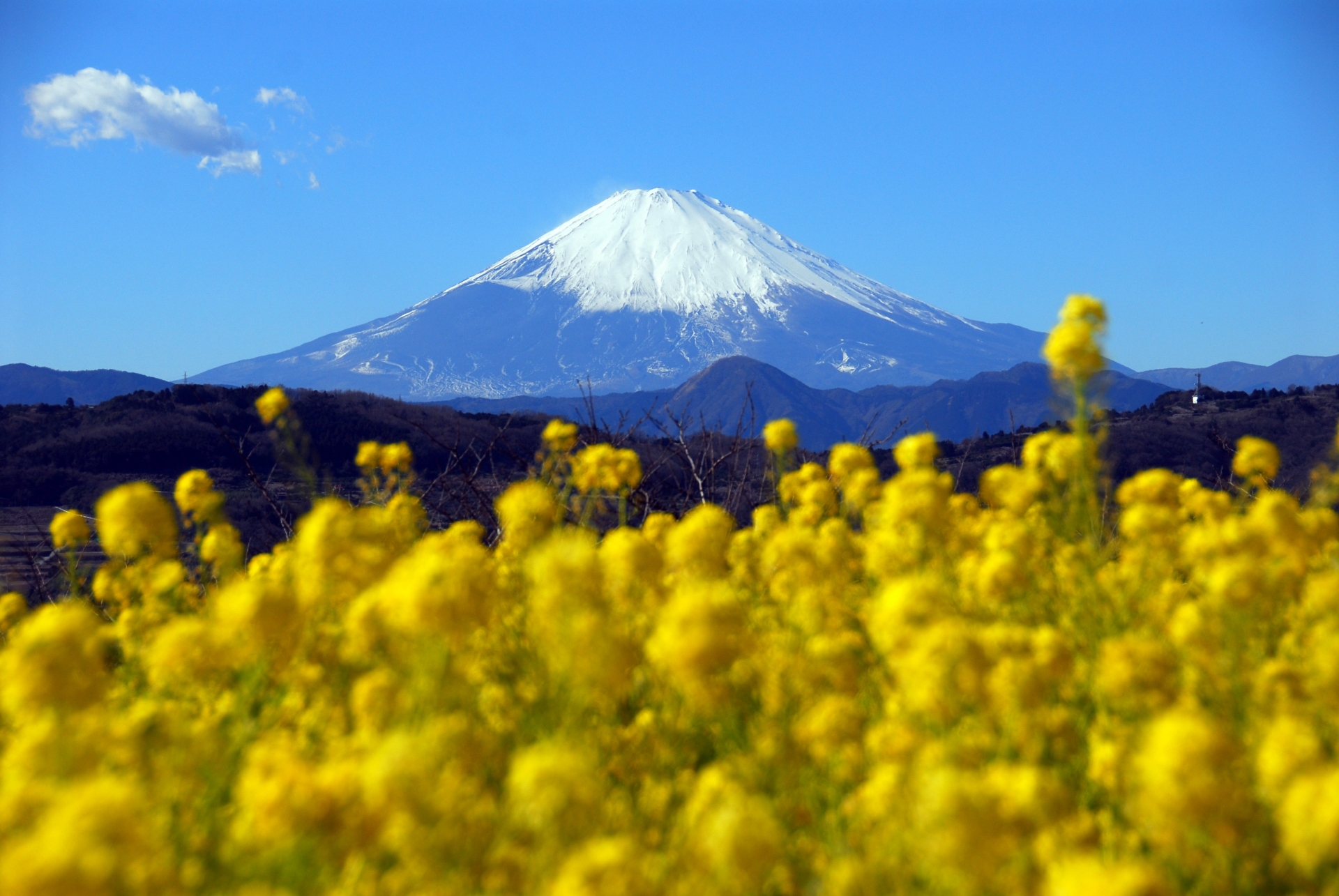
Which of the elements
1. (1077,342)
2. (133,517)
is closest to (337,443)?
(133,517)

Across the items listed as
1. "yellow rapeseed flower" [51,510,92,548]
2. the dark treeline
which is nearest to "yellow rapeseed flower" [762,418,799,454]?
"yellow rapeseed flower" [51,510,92,548]

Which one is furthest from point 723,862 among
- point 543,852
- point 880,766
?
point 880,766

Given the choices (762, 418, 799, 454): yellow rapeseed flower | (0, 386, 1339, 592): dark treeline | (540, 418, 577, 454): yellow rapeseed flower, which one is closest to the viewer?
(762, 418, 799, 454): yellow rapeseed flower

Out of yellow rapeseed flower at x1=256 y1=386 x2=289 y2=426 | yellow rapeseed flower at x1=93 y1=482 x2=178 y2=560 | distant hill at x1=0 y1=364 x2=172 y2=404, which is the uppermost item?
distant hill at x1=0 y1=364 x2=172 y2=404

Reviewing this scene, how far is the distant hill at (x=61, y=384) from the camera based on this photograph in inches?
5438

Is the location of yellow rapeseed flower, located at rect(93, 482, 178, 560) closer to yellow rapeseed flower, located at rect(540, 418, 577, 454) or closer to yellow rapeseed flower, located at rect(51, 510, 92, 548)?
yellow rapeseed flower, located at rect(51, 510, 92, 548)

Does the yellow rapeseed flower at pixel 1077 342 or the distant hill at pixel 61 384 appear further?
the distant hill at pixel 61 384

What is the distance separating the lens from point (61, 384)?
154125 millimetres

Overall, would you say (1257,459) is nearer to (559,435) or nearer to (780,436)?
(780,436)

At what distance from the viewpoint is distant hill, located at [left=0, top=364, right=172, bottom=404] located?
5438 inches

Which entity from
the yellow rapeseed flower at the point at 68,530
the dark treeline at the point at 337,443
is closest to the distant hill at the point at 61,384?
the dark treeline at the point at 337,443

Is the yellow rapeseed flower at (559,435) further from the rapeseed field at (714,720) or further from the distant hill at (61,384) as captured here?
the distant hill at (61,384)

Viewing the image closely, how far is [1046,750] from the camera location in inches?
84.0

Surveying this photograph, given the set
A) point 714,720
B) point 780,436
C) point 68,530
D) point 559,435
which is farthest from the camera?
point 559,435
